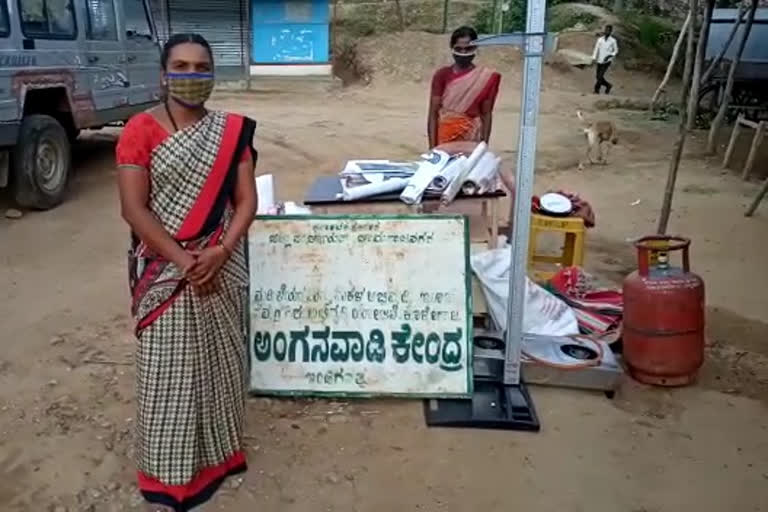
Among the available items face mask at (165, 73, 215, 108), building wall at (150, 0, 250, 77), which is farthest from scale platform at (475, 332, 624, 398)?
building wall at (150, 0, 250, 77)

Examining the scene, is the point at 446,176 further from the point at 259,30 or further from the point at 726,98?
the point at 259,30

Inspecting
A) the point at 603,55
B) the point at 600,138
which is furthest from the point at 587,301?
the point at 603,55

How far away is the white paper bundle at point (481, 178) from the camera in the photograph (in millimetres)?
3701

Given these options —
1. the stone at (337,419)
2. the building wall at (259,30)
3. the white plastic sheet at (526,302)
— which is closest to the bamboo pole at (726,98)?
the white plastic sheet at (526,302)

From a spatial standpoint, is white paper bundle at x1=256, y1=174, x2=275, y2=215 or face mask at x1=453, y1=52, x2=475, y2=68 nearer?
white paper bundle at x1=256, y1=174, x2=275, y2=215

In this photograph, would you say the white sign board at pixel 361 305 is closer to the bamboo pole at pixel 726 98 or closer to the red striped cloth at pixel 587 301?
the red striped cloth at pixel 587 301

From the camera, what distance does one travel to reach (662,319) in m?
3.44

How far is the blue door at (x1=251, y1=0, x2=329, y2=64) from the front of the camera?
19.4 metres

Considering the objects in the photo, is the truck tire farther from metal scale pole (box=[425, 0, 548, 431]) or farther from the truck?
the truck

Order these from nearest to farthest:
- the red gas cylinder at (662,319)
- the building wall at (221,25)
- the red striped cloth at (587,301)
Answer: the red gas cylinder at (662,319) < the red striped cloth at (587,301) < the building wall at (221,25)

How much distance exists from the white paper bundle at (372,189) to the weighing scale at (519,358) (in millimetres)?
726

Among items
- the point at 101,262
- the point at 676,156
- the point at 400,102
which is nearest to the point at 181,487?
the point at 101,262

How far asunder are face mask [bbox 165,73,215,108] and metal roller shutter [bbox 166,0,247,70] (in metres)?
18.2

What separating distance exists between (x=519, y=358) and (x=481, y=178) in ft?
2.95
